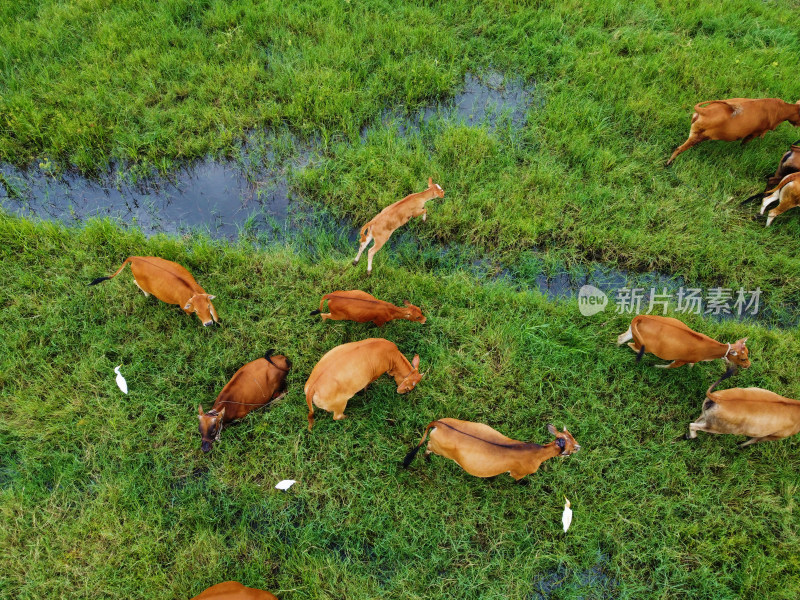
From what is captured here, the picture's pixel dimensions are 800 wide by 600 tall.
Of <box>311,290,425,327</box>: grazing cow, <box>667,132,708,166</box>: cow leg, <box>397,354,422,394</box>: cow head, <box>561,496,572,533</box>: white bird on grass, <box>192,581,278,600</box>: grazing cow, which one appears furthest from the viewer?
<box>667,132,708,166</box>: cow leg

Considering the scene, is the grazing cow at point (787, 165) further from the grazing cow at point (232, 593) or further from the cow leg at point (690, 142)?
the grazing cow at point (232, 593)

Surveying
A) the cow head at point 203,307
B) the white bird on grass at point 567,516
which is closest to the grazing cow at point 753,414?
the white bird on grass at point 567,516

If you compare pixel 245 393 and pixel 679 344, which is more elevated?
pixel 245 393

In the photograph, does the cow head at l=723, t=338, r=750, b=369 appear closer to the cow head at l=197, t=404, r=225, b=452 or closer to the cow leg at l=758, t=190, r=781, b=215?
the cow leg at l=758, t=190, r=781, b=215

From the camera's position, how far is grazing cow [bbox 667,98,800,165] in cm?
519

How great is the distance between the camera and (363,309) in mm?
3994

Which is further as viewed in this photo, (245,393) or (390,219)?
(390,219)

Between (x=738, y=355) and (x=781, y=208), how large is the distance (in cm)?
213

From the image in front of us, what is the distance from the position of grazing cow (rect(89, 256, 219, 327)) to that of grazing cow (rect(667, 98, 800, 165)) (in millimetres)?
5360

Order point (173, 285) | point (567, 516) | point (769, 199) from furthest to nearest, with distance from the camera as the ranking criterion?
1. point (769, 199)
2. point (173, 285)
3. point (567, 516)

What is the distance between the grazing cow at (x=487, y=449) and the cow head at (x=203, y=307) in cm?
208

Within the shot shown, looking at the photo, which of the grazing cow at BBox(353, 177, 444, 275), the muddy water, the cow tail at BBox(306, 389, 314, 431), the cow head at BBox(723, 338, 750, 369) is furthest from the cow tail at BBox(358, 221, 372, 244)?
the cow head at BBox(723, 338, 750, 369)

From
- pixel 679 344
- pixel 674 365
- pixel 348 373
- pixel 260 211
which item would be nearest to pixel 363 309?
pixel 348 373

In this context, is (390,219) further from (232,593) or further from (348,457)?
(232,593)
